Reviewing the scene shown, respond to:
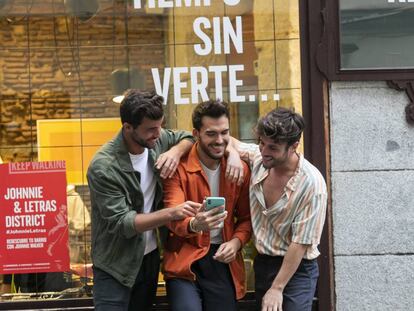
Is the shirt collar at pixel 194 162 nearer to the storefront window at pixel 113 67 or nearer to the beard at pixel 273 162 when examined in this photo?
the beard at pixel 273 162

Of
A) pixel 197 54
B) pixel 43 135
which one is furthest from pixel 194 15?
pixel 43 135

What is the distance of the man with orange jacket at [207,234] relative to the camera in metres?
4.72

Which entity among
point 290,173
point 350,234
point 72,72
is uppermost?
point 72,72

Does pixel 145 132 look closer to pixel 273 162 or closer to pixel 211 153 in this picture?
pixel 211 153

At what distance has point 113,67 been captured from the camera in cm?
586

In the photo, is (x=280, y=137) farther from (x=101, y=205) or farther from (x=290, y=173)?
(x=101, y=205)

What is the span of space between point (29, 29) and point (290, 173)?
2.27 m

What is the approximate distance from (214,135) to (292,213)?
625 mm

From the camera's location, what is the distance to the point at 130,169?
471cm

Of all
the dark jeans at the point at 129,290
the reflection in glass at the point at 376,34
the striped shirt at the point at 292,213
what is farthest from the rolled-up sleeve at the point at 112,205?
the reflection in glass at the point at 376,34

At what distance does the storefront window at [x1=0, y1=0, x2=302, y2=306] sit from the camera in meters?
5.81

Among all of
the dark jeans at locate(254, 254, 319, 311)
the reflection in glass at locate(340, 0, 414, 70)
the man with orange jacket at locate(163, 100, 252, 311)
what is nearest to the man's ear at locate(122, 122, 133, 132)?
→ the man with orange jacket at locate(163, 100, 252, 311)

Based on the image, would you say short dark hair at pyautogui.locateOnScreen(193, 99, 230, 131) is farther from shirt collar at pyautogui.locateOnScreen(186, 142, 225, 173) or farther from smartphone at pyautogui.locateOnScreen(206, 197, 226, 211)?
smartphone at pyautogui.locateOnScreen(206, 197, 226, 211)

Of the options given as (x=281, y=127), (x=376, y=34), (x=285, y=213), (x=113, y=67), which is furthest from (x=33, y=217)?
(x=376, y=34)
